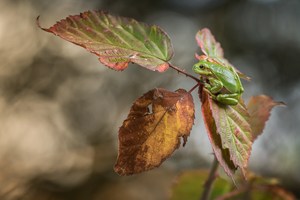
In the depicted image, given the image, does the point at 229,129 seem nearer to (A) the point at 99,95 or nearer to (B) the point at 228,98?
(B) the point at 228,98

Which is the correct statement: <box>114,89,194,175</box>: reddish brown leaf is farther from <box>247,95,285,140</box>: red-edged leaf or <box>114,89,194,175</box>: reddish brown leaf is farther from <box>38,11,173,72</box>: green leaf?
<box>247,95,285,140</box>: red-edged leaf

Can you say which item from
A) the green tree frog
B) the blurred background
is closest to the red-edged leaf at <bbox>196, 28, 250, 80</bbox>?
the green tree frog

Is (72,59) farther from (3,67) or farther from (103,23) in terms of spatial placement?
(103,23)

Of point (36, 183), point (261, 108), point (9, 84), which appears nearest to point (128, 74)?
point (9, 84)

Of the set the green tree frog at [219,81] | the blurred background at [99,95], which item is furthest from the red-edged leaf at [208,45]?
the blurred background at [99,95]

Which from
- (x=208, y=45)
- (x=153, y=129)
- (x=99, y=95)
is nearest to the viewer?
(x=153, y=129)

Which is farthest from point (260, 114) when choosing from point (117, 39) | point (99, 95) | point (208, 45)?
point (99, 95)
